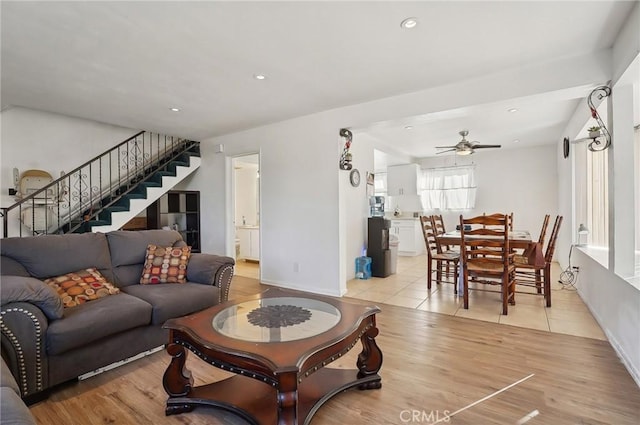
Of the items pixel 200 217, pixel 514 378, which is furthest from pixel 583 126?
pixel 200 217

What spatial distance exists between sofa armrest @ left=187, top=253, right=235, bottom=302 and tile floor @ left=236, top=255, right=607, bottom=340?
5.78 ft

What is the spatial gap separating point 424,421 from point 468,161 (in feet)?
22.0

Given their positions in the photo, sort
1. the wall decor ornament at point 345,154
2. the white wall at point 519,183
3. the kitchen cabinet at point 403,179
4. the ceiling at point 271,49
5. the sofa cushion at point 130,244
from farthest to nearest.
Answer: the kitchen cabinet at point 403,179, the white wall at point 519,183, the wall decor ornament at point 345,154, the sofa cushion at point 130,244, the ceiling at point 271,49

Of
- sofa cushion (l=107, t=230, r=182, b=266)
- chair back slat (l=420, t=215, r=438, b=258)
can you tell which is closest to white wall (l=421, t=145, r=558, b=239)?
chair back slat (l=420, t=215, r=438, b=258)

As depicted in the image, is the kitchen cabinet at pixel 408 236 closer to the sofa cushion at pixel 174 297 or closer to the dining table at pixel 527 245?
the dining table at pixel 527 245

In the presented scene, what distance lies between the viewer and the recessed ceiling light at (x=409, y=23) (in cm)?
216

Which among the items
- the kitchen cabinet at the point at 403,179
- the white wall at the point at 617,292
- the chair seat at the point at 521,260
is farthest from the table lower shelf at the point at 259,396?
the kitchen cabinet at the point at 403,179

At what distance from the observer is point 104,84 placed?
3.21m

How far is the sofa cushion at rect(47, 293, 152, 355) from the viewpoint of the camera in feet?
6.08

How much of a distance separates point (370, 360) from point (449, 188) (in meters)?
6.15

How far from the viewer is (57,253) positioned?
2420 millimetres

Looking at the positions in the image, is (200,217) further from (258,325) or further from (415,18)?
(415,18)

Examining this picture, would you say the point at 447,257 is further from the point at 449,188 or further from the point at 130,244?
the point at 130,244

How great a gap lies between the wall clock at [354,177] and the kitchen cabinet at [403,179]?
9.21 ft
